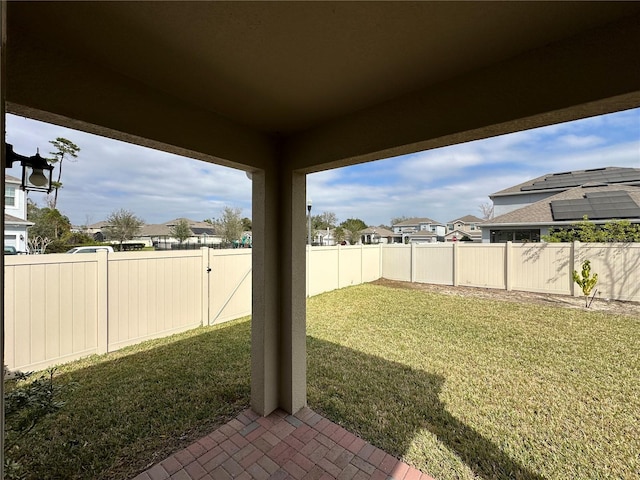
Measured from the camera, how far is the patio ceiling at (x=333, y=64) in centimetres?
112

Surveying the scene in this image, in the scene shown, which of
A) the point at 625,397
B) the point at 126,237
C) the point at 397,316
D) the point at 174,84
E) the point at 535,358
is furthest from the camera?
the point at 126,237

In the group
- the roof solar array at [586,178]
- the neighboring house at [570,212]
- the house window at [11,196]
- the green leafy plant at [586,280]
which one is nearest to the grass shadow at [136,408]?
the green leafy plant at [586,280]

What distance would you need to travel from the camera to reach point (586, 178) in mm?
12945

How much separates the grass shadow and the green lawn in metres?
0.01

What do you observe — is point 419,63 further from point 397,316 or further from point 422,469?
point 397,316

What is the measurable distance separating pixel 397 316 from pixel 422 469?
3812mm

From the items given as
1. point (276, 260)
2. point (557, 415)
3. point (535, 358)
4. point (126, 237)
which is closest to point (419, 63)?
point (276, 260)

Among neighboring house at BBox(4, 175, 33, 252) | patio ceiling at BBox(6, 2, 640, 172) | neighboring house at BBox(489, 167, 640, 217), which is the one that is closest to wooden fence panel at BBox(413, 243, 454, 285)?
patio ceiling at BBox(6, 2, 640, 172)

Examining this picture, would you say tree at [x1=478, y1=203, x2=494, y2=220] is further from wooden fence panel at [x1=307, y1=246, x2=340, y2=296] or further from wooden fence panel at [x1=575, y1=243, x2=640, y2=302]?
wooden fence panel at [x1=307, y1=246, x2=340, y2=296]

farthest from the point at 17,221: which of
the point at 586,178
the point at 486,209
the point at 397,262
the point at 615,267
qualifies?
the point at 486,209

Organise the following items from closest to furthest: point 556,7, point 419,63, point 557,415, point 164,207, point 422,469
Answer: point 556,7
point 419,63
point 422,469
point 557,415
point 164,207

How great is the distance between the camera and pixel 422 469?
6.36 feet

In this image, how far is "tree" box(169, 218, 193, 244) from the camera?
69.2ft

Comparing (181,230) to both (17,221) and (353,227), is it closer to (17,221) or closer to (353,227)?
(17,221)
